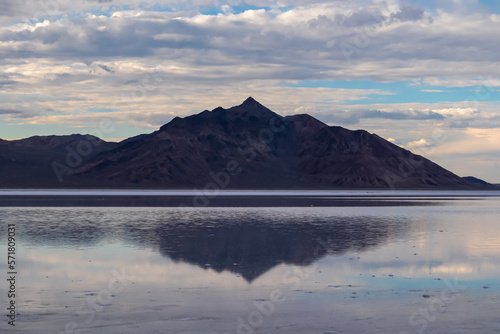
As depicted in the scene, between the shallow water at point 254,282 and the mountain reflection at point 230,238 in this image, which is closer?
the shallow water at point 254,282

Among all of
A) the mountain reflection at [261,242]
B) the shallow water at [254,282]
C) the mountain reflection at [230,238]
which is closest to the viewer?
the shallow water at [254,282]

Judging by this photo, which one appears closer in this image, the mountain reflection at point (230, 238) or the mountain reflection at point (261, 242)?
the mountain reflection at point (261, 242)

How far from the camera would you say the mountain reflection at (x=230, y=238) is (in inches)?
797

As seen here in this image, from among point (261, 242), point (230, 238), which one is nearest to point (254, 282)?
point (261, 242)

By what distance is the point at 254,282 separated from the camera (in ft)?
52.4

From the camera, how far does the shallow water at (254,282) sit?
11641 mm

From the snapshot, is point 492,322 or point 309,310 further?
point 309,310

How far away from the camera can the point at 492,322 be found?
11.7 meters

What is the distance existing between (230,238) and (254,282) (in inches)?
416

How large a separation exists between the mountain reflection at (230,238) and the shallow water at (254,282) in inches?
3.2

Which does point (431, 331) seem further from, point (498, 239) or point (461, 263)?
point (498, 239)

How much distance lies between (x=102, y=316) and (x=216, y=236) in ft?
49.8

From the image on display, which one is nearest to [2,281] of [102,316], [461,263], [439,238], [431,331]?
[102,316]

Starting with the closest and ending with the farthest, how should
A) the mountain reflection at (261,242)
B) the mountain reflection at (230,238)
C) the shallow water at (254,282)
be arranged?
the shallow water at (254,282), the mountain reflection at (261,242), the mountain reflection at (230,238)
